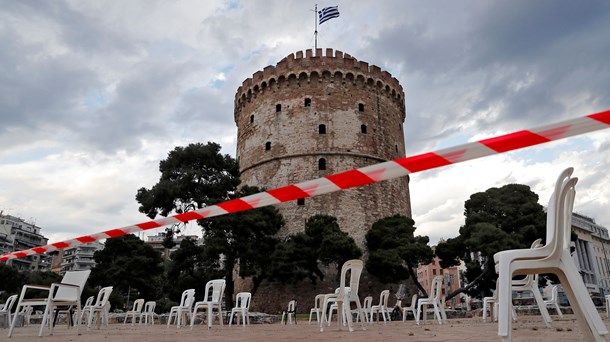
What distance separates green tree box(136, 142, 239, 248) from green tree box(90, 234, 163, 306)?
632 cm

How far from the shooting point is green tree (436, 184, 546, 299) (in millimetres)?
18622

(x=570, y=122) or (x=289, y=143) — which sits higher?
(x=289, y=143)

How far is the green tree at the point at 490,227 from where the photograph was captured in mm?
18622

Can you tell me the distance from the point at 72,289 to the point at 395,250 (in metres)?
15.5

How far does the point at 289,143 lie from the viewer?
23.7 m

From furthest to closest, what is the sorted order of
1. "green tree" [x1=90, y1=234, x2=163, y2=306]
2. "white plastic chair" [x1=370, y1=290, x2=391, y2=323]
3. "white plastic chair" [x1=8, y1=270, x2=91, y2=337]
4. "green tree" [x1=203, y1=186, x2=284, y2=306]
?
"green tree" [x1=90, y1=234, x2=163, y2=306] → "green tree" [x1=203, y1=186, x2=284, y2=306] → "white plastic chair" [x1=370, y1=290, x2=391, y2=323] → "white plastic chair" [x1=8, y1=270, x2=91, y2=337]

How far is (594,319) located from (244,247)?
16.1m

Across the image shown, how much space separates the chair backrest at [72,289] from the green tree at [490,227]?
15.9m

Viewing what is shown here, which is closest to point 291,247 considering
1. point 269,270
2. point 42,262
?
point 269,270

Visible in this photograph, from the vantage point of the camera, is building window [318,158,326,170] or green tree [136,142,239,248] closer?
green tree [136,142,239,248]

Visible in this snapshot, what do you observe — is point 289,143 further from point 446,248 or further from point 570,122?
point 570,122

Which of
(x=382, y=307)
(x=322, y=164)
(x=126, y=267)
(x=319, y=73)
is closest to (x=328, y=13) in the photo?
(x=319, y=73)

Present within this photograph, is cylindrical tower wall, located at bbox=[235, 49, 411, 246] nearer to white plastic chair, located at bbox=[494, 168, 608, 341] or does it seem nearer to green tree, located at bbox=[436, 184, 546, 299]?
green tree, located at bbox=[436, 184, 546, 299]

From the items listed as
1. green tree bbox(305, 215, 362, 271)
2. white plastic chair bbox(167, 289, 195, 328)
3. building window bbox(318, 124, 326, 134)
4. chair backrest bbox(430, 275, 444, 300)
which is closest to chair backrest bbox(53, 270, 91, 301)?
white plastic chair bbox(167, 289, 195, 328)
